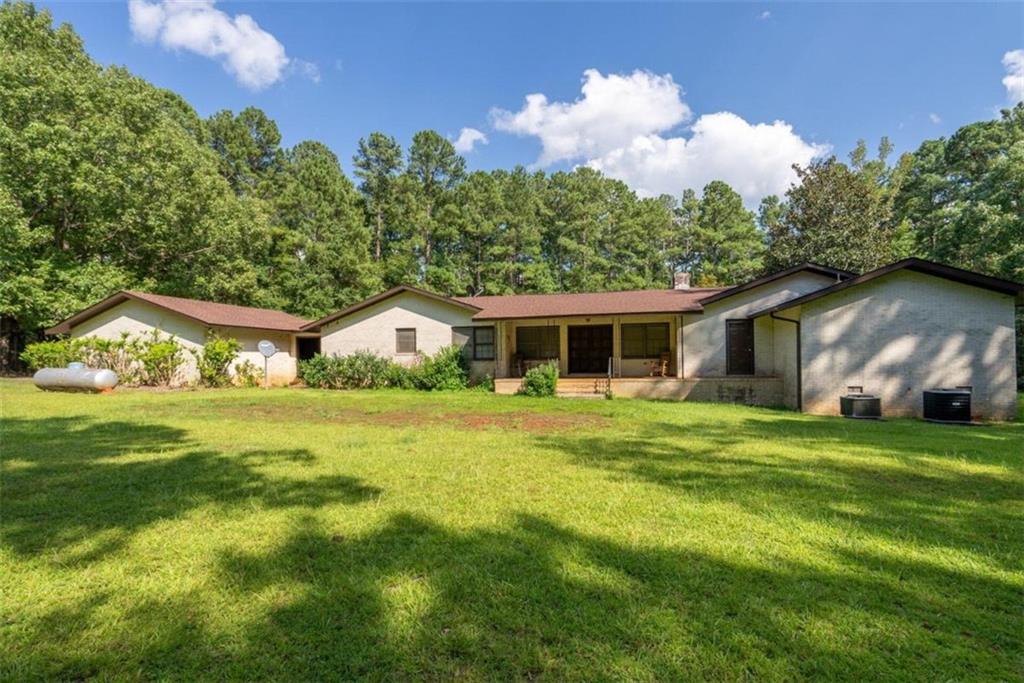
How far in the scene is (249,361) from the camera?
65.2ft

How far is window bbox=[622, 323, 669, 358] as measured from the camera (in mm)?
18797

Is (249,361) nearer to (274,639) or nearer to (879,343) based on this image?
(274,639)

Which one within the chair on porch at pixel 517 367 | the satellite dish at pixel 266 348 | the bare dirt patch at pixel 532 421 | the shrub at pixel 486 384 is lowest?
the bare dirt patch at pixel 532 421

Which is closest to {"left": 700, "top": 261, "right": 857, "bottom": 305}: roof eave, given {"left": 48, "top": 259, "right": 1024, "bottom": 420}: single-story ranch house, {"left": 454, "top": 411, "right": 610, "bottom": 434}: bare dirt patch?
{"left": 48, "top": 259, "right": 1024, "bottom": 420}: single-story ranch house

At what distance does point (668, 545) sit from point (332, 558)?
2.51m

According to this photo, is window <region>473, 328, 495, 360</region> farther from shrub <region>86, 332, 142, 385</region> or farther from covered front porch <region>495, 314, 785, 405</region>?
shrub <region>86, 332, 142, 385</region>

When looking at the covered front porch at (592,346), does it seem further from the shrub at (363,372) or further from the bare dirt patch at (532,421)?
the bare dirt patch at (532,421)

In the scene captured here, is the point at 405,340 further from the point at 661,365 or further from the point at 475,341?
the point at 661,365

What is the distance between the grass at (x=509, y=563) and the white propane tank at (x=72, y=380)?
1034 centimetres

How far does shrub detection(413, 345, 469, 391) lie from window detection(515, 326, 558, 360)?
2.93 m

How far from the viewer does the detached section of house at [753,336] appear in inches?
465

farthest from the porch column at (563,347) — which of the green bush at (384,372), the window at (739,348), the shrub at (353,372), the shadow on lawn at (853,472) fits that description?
the shadow on lawn at (853,472)

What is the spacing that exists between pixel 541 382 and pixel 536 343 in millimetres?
4486

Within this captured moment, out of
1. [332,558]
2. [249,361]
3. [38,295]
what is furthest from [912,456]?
[38,295]
